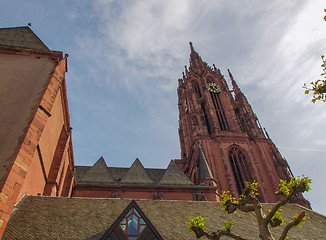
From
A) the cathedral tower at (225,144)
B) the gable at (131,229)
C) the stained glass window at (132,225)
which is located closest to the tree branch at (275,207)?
the gable at (131,229)

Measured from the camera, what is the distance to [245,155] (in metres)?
26.0

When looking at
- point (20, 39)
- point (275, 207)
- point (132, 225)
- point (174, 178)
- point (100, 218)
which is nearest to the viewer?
point (275, 207)

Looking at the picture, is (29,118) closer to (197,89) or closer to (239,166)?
(239,166)

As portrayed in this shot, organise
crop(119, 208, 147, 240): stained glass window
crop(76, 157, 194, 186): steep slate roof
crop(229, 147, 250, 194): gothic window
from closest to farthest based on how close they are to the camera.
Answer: crop(119, 208, 147, 240): stained glass window → crop(76, 157, 194, 186): steep slate roof → crop(229, 147, 250, 194): gothic window

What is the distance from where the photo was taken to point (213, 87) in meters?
35.5

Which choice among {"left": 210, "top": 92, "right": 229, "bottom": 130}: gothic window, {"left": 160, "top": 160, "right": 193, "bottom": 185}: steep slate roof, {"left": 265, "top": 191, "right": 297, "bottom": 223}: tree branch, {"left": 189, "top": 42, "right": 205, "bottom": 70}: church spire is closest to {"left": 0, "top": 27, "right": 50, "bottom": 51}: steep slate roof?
{"left": 265, "top": 191, "right": 297, "bottom": 223}: tree branch

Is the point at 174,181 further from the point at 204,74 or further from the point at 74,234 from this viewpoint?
the point at 204,74

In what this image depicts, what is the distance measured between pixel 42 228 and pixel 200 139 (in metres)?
20.0

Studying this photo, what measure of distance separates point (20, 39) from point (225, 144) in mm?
20989

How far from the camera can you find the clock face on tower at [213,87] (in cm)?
3481

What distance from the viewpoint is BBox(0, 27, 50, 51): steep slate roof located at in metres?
11.2

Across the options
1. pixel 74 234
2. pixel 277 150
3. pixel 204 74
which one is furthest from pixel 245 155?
pixel 74 234

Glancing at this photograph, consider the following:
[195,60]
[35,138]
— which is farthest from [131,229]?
[195,60]

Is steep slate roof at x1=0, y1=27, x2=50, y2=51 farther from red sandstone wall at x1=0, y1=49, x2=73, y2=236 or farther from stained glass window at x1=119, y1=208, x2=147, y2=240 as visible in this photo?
stained glass window at x1=119, y1=208, x2=147, y2=240
